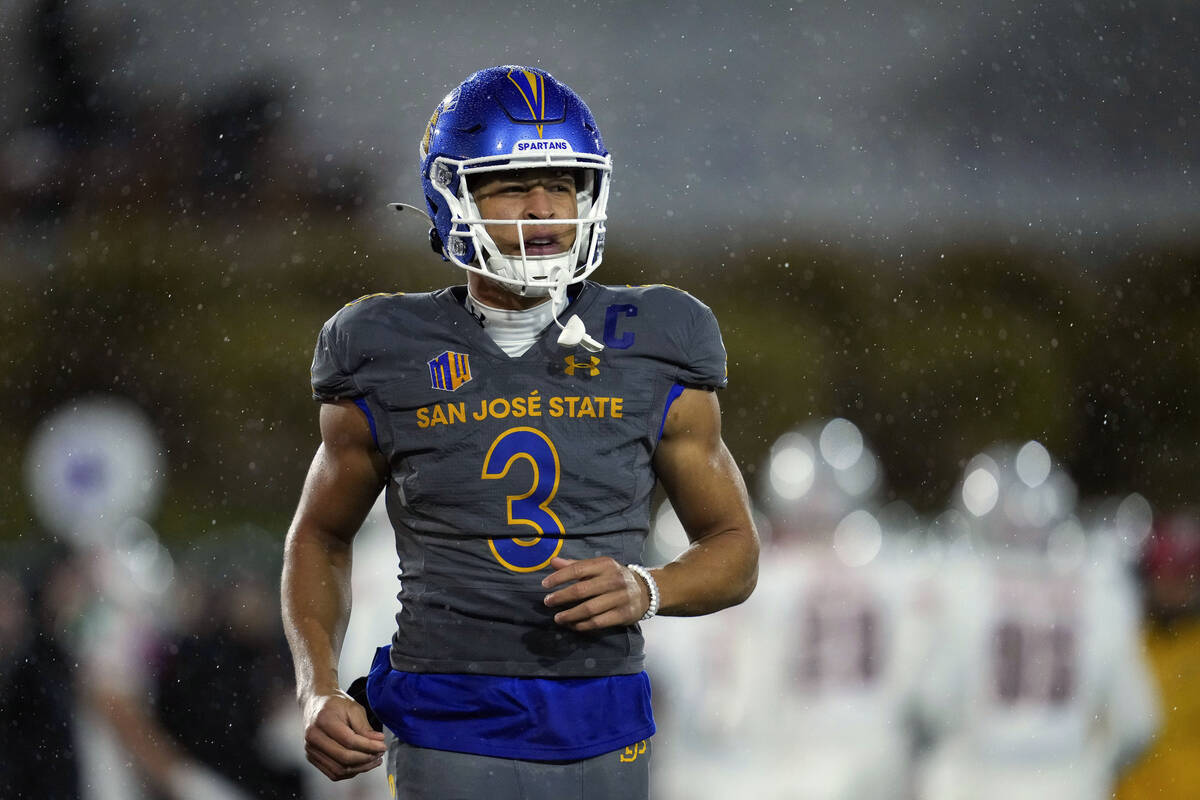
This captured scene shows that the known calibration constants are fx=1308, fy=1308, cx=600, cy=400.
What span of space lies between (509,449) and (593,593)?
7.4 inches

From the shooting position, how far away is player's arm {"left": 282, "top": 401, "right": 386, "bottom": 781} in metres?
1.26

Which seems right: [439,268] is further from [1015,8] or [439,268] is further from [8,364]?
[1015,8]

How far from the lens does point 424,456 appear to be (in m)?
1.21

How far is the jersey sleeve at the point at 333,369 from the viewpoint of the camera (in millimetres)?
1254

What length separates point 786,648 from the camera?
278 cm

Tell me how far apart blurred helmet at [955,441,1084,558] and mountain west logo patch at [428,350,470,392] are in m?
1.98

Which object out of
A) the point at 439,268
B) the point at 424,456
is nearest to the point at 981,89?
the point at 439,268

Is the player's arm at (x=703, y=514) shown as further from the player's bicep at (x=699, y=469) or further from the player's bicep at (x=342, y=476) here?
the player's bicep at (x=342, y=476)

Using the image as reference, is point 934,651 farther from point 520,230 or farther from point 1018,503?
point 520,230

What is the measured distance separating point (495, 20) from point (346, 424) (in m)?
1.80

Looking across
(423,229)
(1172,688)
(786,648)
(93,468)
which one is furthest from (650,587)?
(1172,688)

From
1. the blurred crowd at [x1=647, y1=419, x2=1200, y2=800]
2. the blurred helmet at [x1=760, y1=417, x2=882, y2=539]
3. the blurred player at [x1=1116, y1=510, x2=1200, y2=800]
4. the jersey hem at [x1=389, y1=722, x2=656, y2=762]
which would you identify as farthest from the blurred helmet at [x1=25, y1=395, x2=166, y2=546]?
the blurred player at [x1=1116, y1=510, x2=1200, y2=800]

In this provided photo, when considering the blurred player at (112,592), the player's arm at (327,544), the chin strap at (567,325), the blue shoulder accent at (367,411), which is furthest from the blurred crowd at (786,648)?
the chin strap at (567,325)

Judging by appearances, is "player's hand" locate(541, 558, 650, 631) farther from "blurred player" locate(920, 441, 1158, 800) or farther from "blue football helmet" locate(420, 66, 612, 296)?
"blurred player" locate(920, 441, 1158, 800)
